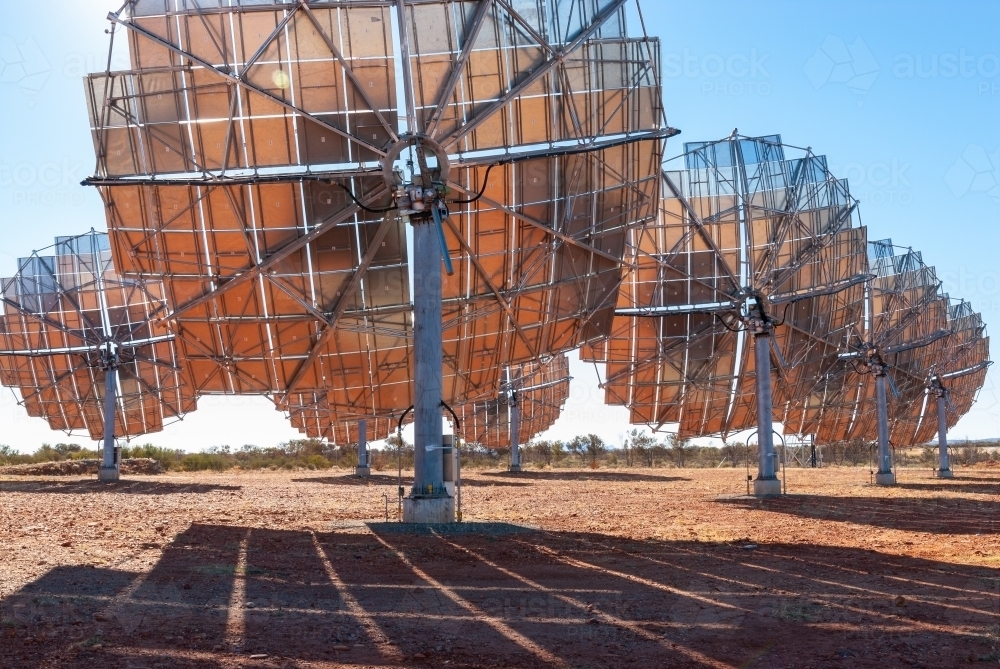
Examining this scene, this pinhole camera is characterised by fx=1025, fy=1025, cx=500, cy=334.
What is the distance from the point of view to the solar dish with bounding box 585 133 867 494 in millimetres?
36469

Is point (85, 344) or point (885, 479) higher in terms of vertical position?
point (85, 344)

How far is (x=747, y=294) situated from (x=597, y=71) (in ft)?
42.5

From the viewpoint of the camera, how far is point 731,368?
40.8m

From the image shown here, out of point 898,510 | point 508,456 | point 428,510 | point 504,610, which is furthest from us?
point 508,456

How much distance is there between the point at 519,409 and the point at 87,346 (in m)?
29.8

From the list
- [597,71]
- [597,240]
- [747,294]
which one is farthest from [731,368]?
[597,71]

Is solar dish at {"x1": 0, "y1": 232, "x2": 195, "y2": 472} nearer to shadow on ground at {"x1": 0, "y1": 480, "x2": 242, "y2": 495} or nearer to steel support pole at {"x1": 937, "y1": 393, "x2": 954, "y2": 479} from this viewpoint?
shadow on ground at {"x1": 0, "y1": 480, "x2": 242, "y2": 495}

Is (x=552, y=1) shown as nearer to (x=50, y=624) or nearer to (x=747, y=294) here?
(x=747, y=294)

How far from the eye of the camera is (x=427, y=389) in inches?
902

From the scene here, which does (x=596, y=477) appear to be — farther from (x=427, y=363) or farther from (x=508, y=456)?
(x=508, y=456)

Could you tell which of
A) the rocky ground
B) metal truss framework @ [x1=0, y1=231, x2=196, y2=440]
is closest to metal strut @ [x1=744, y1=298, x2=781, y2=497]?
the rocky ground

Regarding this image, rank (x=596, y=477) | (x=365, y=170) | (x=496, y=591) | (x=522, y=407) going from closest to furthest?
1. (x=496, y=591)
2. (x=365, y=170)
3. (x=596, y=477)
4. (x=522, y=407)

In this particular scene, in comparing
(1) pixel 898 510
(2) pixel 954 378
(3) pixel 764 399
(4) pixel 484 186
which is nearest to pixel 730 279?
(3) pixel 764 399

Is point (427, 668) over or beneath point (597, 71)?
beneath
